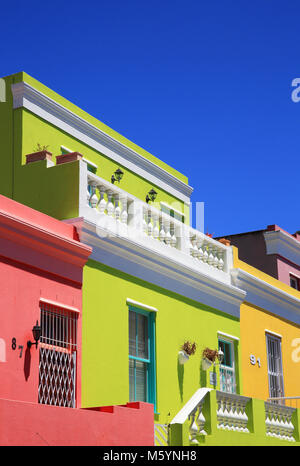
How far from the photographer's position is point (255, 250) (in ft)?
77.1

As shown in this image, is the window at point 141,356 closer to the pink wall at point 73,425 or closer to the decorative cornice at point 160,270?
the decorative cornice at point 160,270

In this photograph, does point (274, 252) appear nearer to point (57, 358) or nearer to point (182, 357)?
point (182, 357)

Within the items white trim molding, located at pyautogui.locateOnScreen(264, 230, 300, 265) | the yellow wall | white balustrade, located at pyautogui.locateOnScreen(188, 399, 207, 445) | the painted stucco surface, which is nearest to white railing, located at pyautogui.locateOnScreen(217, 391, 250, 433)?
the painted stucco surface

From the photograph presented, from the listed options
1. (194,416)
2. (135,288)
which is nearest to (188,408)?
(194,416)

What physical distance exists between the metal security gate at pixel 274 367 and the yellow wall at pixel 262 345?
17 cm

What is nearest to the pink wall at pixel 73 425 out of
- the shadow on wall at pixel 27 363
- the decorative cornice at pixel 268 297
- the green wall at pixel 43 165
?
the shadow on wall at pixel 27 363

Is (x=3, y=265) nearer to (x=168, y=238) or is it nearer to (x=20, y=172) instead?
(x=20, y=172)

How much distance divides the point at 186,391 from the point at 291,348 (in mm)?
5754

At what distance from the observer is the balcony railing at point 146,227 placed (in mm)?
13705

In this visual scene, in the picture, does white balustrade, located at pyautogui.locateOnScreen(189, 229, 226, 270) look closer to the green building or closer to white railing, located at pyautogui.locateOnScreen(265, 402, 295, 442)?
the green building

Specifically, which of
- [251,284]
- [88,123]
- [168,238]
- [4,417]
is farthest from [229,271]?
[4,417]

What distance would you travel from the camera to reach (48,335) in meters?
12.1

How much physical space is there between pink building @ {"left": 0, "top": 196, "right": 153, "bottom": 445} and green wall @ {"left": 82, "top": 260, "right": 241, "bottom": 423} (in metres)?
0.35

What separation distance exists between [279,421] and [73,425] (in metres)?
6.56
